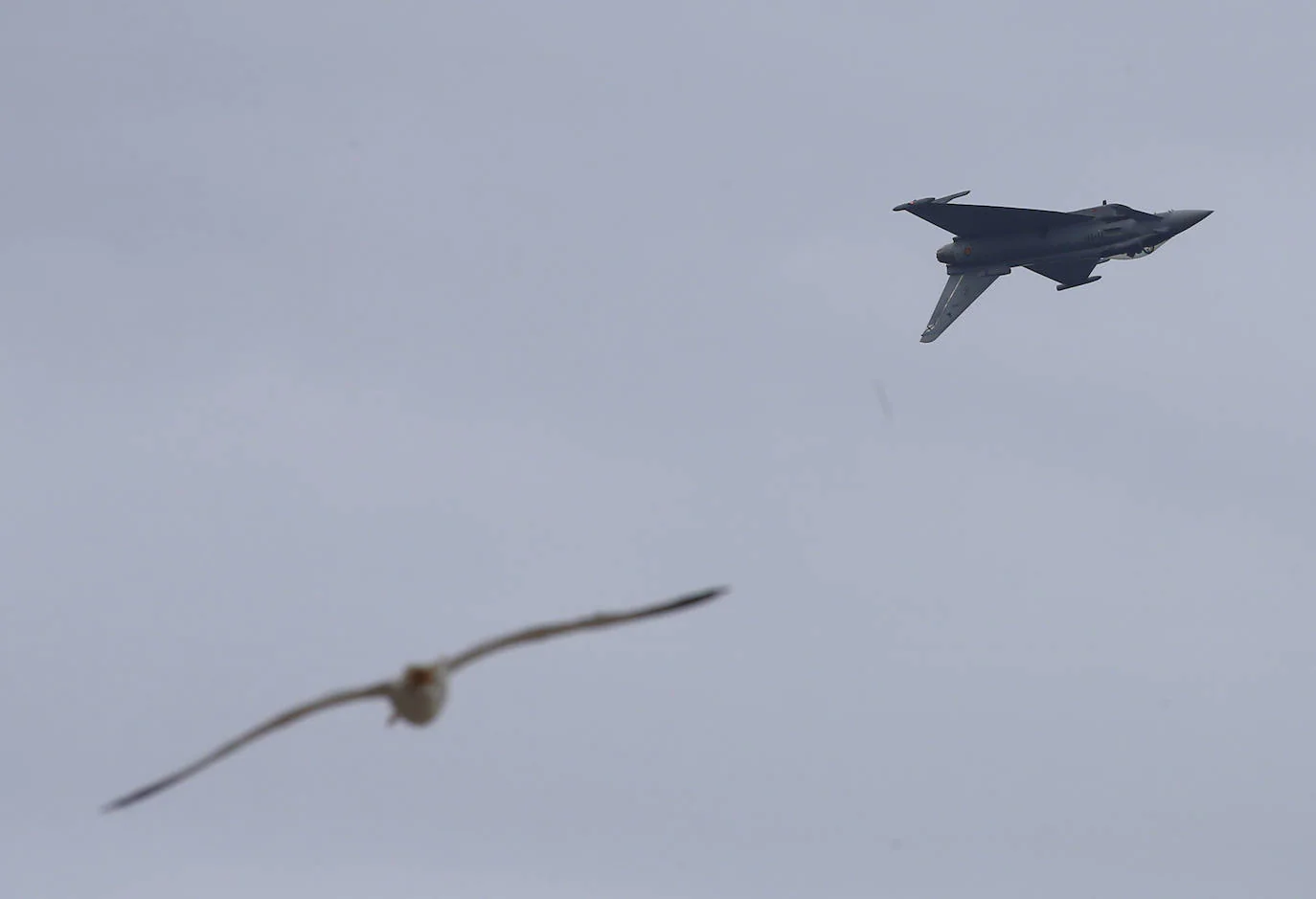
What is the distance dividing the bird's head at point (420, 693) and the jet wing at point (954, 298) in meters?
114

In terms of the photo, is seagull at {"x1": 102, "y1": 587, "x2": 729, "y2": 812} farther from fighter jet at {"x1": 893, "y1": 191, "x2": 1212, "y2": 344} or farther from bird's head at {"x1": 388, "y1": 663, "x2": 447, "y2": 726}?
fighter jet at {"x1": 893, "y1": 191, "x2": 1212, "y2": 344}

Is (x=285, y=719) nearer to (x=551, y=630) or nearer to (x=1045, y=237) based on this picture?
(x=551, y=630)

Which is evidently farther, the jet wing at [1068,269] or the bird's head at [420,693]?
the jet wing at [1068,269]

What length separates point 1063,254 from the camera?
159m

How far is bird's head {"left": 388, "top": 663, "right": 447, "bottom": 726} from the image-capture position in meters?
53.9

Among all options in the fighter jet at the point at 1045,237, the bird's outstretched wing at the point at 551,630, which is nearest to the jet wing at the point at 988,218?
the fighter jet at the point at 1045,237

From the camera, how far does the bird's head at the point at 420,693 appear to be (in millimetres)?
53875

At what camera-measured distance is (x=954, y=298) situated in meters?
165

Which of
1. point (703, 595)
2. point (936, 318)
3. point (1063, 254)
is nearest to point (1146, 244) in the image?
point (1063, 254)

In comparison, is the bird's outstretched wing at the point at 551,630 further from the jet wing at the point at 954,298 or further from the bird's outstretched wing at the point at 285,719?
→ the jet wing at the point at 954,298

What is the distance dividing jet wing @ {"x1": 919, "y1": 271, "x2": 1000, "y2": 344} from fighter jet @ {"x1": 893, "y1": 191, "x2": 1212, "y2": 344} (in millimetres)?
74

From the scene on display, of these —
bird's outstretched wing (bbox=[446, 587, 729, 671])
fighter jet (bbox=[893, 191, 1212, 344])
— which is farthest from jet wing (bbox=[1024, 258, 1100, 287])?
bird's outstretched wing (bbox=[446, 587, 729, 671])

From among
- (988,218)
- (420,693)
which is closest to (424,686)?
(420,693)

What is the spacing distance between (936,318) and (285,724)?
117 metres
